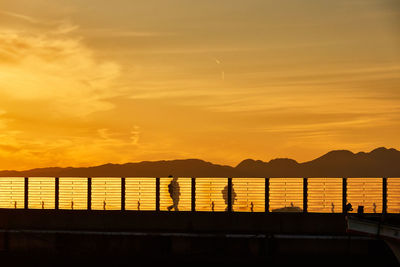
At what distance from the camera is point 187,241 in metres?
44.6

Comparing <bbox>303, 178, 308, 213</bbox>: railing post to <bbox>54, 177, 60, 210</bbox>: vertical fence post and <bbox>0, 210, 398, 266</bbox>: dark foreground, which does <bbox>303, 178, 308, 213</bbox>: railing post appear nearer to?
<bbox>0, 210, 398, 266</bbox>: dark foreground

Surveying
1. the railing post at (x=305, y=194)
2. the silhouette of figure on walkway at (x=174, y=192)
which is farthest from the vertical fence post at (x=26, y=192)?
the railing post at (x=305, y=194)

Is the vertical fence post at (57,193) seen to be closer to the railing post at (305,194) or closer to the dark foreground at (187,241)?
the dark foreground at (187,241)

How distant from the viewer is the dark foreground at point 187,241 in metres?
43.8

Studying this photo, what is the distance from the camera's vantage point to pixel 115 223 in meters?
50.2

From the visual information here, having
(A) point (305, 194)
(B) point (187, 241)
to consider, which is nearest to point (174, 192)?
(A) point (305, 194)

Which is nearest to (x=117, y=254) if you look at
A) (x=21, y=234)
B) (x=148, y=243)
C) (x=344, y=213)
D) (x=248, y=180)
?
(x=148, y=243)

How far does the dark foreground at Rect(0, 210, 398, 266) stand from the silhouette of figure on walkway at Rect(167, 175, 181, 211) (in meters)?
1.10

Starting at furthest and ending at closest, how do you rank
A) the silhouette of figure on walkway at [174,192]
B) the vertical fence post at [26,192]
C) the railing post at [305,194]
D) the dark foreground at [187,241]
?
the vertical fence post at [26,192], the silhouette of figure on walkway at [174,192], the railing post at [305,194], the dark foreground at [187,241]

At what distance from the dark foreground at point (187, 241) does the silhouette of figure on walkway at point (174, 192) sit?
3.62ft

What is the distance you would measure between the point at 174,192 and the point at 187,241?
7117 mm

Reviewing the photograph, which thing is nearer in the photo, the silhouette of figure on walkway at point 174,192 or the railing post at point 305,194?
the railing post at point 305,194

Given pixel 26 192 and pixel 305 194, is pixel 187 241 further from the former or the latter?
pixel 26 192

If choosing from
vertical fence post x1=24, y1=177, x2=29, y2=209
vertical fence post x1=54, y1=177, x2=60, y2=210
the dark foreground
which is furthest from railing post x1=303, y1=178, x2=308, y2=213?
vertical fence post x1=24, y1=177, x2=29, y2=209
